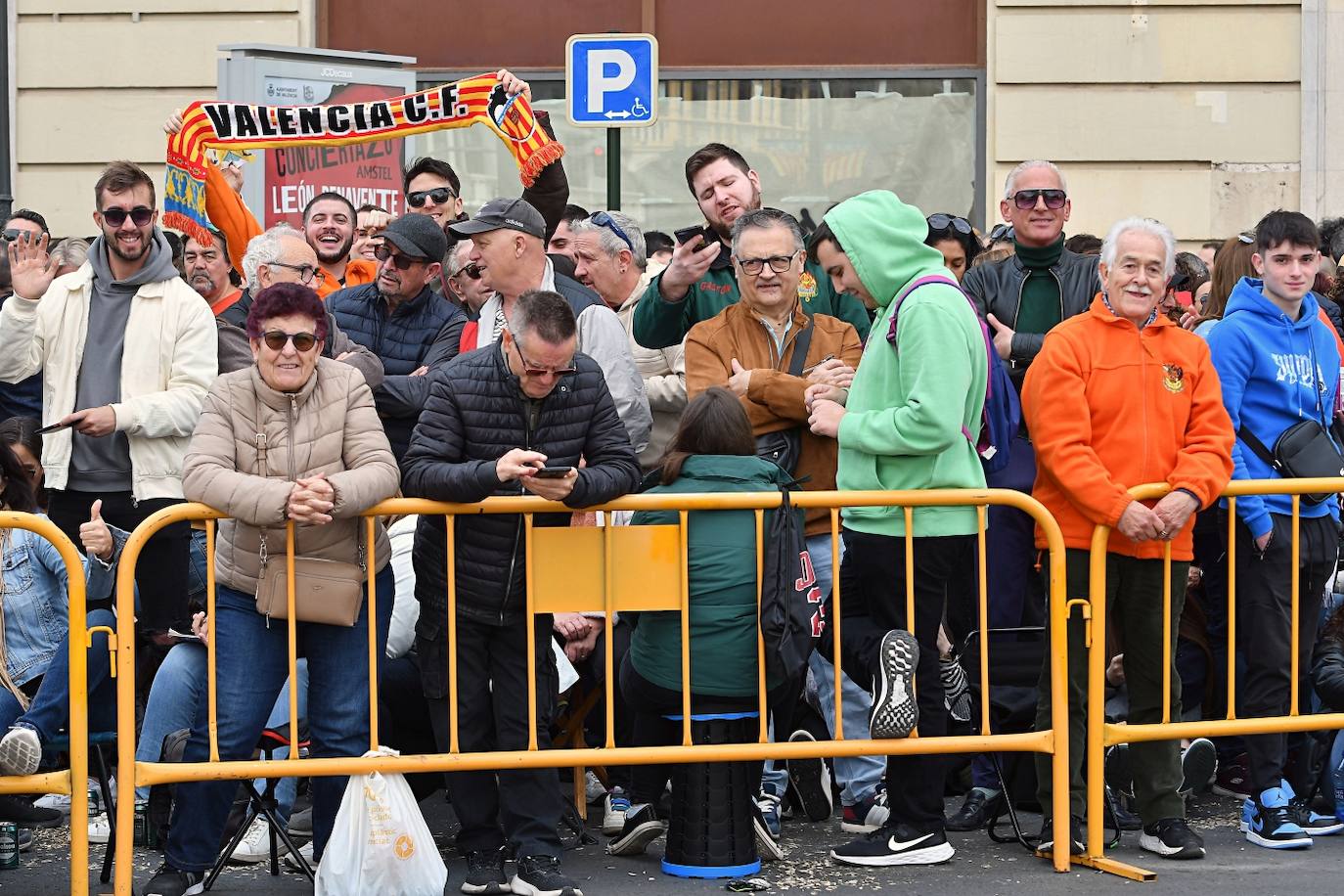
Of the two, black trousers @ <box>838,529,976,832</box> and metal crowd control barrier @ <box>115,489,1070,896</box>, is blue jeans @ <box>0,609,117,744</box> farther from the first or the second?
black trousers @ <box>838,529,976,832</box>

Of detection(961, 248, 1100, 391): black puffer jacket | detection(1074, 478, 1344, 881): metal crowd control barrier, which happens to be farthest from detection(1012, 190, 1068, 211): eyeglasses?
detection(1074, 478, 1344, 881): metal crowd control barrier

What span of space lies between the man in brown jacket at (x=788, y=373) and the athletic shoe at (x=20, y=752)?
2.62 m

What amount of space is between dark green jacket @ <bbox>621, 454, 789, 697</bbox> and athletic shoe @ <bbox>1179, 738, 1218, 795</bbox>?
174 cm

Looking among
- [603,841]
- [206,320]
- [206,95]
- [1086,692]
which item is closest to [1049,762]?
[1086,692]

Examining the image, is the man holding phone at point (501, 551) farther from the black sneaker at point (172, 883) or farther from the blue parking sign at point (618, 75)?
the blue parking sign at point (618, 75)

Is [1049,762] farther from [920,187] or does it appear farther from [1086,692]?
[920,187]

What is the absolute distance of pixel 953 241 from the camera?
843 cm

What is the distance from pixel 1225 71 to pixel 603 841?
27.9 feet

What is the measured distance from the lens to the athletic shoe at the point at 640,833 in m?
6.57

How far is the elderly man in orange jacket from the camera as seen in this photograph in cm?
639

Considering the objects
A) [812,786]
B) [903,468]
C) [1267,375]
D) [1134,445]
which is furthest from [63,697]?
[1267,375]

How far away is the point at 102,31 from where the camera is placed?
13.4 meters

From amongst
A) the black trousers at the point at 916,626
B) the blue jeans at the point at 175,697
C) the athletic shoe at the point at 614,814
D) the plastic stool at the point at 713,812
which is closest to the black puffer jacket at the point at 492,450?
the blue jeans at the point at 175,697

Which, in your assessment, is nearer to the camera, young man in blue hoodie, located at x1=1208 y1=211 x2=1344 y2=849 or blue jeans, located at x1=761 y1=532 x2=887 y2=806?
young man in blue hoodie, located at x1=1208 y1=211 x2=1344 y2=849
